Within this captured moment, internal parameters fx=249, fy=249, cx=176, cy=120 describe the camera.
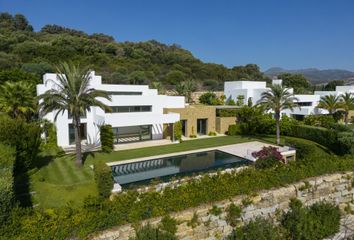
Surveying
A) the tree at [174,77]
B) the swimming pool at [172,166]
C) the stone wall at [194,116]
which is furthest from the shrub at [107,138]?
the tree at [174,77]

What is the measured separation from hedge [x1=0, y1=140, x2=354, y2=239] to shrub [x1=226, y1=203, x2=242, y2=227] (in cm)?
48

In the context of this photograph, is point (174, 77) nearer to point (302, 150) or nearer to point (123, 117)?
point (123, 117)

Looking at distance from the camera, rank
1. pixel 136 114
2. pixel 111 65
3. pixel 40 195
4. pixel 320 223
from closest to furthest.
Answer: pixel 320 223, pixel 40 195, pixel 136 114, pixel 111 65

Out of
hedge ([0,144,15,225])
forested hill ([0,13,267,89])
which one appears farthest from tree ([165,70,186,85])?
hedge ([0,144,15,225])

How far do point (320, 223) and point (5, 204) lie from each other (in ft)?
41.4

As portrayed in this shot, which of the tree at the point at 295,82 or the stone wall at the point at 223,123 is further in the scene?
the tree at the point at 295,82

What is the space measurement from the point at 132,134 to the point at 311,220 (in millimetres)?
23674

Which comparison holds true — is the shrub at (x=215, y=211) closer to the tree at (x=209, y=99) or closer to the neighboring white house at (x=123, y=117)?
the neighboring white house at (x=123, y=117)

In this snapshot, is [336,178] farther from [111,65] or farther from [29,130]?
[111,65]

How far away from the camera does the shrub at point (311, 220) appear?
10.6m

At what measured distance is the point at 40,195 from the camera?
1484 cm

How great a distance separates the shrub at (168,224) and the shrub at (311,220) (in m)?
5.44

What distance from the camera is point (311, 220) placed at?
36.1ft

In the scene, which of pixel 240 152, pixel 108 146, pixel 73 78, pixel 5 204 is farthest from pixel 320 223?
A: pixel 108 146
